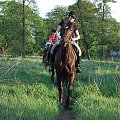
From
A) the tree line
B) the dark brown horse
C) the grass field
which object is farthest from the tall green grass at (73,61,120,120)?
the tree line

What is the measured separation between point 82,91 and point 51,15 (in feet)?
189

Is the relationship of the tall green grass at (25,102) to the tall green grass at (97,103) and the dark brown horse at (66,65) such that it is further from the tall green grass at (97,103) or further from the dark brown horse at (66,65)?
the tall green grass at (97,103)

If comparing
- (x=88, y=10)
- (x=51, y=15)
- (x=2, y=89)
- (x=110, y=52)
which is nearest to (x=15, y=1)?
(x=88, y=10)

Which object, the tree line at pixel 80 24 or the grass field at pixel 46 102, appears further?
the tree line at pixel 80 24

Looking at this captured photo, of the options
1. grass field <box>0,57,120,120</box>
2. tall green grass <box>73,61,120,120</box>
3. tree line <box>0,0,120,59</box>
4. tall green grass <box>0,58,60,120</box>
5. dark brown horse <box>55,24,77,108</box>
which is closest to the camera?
tall green grass <box>0,58,60,120</box>

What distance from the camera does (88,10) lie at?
57.0 meters

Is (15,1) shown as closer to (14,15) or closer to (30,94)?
(14,15)

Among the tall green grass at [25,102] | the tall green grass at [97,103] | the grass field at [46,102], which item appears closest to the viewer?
the tall green grass at [25,102]

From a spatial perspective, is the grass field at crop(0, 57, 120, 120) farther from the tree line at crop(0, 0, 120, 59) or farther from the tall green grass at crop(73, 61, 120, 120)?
the tree line at crop(0, 0, 120, 59)

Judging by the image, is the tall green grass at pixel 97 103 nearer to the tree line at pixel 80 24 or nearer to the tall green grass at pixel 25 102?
the tall green grass at pixel 25 102

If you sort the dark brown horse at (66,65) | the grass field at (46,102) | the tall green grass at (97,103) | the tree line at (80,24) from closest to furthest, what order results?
the grass field at (46,102)
the tall green grass at (97,103)
the dark brown horse at (66,65)
the tree line at (80,24)

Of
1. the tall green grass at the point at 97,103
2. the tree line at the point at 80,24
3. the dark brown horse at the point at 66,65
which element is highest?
the tree line at the point at 80,24

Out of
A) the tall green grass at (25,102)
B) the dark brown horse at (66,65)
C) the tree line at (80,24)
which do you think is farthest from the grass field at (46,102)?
the tree line at (80,24)

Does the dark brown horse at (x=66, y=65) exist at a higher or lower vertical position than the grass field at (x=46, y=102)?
higher
